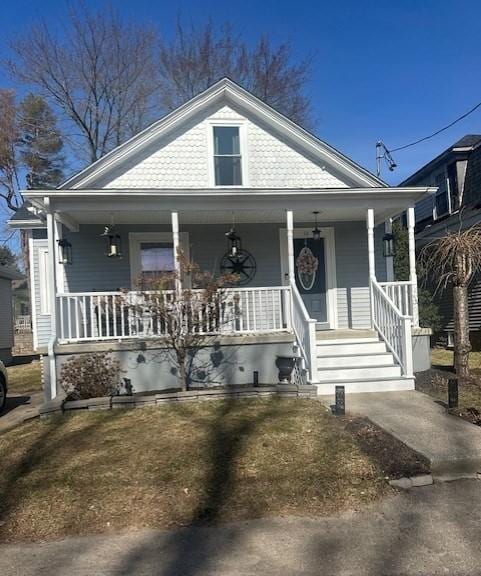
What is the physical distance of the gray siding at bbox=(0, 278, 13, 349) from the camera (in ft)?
55.4

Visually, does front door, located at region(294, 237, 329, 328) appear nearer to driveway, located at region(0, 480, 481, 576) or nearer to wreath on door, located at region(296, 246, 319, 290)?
wreath on door, located at region(296, 246, 319, 290)

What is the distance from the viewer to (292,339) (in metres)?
8.36

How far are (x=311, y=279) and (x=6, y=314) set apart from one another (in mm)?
12271

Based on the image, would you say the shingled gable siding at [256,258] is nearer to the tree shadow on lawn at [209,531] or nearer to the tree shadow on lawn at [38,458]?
the tree shadow on lawn at [38,458]

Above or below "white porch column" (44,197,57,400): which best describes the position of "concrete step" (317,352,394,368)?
below

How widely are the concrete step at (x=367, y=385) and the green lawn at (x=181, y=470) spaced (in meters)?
1.11

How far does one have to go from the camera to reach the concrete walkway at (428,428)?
14.7 ft

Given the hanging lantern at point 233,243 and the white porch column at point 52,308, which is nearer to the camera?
the white porch column at point 52,308

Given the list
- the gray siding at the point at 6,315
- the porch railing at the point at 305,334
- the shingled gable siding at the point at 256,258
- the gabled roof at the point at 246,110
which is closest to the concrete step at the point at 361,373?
the porch railing at the point at 305,334

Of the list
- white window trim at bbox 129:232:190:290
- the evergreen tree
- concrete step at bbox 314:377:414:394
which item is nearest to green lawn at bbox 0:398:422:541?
concrete step at bbox 314:377:414:394

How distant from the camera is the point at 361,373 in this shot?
775 centimetres

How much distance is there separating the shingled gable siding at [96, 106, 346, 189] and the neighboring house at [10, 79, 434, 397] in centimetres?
2

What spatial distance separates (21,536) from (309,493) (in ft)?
7.31

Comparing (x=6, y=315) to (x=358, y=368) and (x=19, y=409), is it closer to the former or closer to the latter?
(x=19, y=409)
